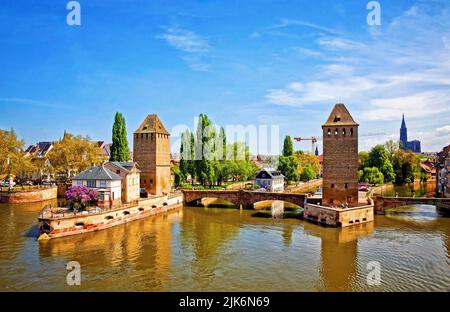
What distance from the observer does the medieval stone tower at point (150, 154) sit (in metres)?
51.7

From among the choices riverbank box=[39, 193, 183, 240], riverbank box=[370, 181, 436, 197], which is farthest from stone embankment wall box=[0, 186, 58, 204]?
riverbank box=[370, 181, 436, 197]

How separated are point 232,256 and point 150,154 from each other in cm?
2880

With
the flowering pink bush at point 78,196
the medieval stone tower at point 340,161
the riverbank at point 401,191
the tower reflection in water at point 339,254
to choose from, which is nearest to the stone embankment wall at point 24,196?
the flowering pink bush at point 78,196

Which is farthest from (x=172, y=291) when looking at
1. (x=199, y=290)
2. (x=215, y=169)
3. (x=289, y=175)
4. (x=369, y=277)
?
(x=289, y=175)

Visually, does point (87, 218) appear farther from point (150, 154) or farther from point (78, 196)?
point (150, 154)

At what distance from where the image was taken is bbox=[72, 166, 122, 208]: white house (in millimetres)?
40338

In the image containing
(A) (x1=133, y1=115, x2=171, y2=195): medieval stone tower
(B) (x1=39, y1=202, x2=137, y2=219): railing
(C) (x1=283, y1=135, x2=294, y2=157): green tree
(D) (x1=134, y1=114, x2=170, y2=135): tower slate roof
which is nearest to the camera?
(B) (x1=39, y1=202, x2=137, y2=219): railing

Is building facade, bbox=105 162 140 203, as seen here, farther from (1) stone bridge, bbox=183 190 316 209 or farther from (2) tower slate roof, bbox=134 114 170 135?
(1) stone bridge, bbox=183 190 316 209

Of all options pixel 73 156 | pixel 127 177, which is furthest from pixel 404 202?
pixel 73 156

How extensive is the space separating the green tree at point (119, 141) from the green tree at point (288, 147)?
38.3 meters

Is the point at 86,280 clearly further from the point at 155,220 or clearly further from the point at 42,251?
the point at 155,220

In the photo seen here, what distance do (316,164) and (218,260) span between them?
285 ft

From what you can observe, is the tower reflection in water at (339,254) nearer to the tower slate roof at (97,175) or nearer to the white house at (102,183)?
the white house at (102,183)

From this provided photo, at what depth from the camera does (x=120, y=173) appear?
1726 inches
